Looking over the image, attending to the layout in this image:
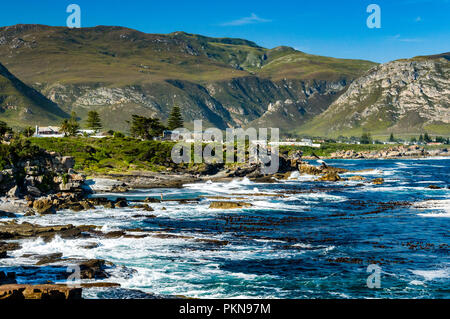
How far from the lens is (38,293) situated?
1916 centimetres

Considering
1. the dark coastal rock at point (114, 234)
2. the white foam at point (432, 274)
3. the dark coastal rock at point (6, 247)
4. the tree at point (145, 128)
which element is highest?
the tree at point (145, 128)

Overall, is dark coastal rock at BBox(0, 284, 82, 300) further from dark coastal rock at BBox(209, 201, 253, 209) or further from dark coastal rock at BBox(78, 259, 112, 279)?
dark coastal rock at BBox(209, 201, 253, 209)

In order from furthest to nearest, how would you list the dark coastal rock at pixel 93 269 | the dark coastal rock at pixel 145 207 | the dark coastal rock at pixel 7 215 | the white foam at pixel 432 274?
the dark coastal rock at pixel 145 207
the dark coastal rock at pixel 7 215
the white foam at pixel 432 274
the dark coastal rock at pixel 93 269

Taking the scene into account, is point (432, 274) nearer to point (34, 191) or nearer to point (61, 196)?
point (61, 196)

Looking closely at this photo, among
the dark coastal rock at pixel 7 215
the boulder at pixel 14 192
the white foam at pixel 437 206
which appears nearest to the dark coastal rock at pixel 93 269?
the dark coastal rock at pixel 7 215

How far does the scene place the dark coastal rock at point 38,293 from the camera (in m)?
18.5

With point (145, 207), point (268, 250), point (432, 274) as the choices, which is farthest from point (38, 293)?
point (145, 207)

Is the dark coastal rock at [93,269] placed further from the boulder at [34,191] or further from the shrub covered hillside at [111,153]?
the shrub covered hillside at [111,153]

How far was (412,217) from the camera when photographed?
56.5 m

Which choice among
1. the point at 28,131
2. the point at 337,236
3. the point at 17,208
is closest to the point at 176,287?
the point at 337,236

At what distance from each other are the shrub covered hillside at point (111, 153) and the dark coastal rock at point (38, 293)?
85.8 m

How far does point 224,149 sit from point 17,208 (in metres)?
84.3

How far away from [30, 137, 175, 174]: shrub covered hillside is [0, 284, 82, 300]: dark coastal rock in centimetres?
8577

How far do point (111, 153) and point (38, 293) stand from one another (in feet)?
355
